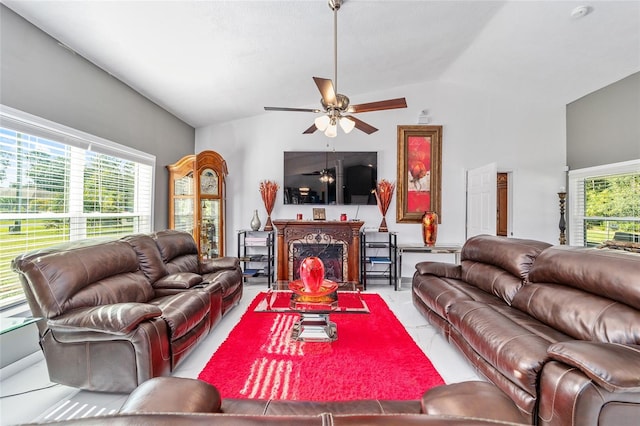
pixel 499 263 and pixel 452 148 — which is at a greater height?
pixel 452 148

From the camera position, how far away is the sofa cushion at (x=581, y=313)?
169 centimetres

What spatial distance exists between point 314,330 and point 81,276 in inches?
75.1

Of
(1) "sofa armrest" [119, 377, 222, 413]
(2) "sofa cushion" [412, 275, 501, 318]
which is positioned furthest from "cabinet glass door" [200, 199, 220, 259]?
(1) "sofa armrest" [119, 377, 222, 413]

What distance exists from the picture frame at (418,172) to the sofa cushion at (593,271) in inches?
104

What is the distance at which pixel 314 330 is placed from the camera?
2811 mm

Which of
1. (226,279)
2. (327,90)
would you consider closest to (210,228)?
(226,279)

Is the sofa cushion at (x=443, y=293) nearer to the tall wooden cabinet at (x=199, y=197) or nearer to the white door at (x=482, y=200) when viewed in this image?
the white door at (x=482, y=200)

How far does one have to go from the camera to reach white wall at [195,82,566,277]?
5.03 meters

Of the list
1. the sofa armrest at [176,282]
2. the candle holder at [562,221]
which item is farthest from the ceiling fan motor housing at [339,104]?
the candle holder at [562,221]

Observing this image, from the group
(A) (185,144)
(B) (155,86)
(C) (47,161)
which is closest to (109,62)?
(B) (155,86)

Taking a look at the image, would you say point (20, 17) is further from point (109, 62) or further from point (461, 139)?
point (461, 139)

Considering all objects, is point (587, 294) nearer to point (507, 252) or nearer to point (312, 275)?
point (507, 252)

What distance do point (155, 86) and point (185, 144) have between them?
146 cm

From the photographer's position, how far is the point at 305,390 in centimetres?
204
